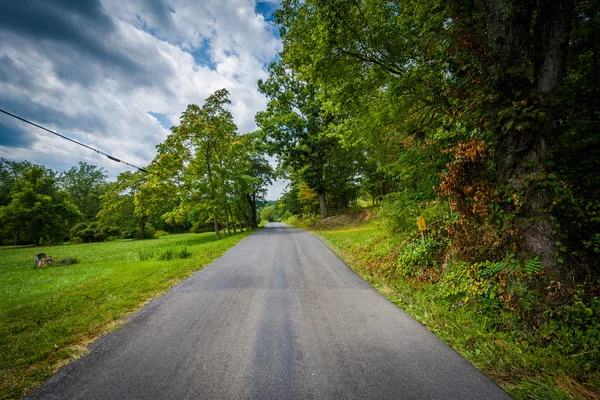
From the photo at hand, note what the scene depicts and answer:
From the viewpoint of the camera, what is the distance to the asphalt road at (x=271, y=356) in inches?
77.4

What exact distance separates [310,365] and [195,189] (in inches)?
591

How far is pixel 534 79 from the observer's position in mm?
2896

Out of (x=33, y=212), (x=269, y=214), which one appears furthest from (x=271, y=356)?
(x=269, y=214)

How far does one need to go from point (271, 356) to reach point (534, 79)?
4.93 meters

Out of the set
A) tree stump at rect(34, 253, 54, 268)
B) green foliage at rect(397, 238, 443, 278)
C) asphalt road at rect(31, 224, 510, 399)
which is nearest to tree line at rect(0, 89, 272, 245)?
tree stump at rect(34, 253, 54, 268)

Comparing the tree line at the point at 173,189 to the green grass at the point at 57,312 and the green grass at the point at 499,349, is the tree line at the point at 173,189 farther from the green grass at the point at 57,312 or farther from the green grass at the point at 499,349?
the green grass at the point at 499,349

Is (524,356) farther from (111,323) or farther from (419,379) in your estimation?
(111,323)

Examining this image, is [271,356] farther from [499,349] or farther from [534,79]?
[534,79]

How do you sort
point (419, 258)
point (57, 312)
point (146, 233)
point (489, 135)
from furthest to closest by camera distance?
point (146, 233), point (419, 258), point (57, 312), point (489, 135)

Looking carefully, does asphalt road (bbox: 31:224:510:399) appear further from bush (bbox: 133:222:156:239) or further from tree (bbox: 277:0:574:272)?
bush (bbox: 133:222:156:239)

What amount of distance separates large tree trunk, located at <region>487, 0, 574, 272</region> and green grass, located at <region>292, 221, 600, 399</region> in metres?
1.09

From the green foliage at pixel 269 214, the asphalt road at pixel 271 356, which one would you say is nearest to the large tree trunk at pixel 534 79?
the asphalt road at pixel 271 356

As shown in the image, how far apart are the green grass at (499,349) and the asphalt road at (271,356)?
0.18 m

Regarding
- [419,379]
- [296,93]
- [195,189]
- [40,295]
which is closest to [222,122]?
[195,189]
